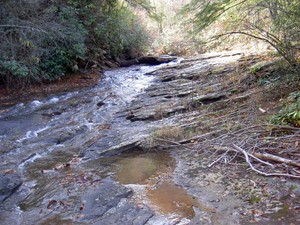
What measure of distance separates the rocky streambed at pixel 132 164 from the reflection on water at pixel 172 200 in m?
0.01

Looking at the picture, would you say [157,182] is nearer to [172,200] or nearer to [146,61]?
[172,200]

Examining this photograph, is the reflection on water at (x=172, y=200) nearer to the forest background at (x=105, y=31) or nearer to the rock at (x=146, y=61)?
the forest background at (x=105, y=31)

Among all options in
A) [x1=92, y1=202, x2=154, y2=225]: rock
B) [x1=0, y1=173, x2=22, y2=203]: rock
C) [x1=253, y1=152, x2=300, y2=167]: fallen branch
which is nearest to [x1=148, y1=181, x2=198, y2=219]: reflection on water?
[x1=92, y1=202, x2=154, y2=225]: rock

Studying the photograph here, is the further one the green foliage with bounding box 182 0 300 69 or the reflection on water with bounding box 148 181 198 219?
the green foliage with bounding box 182 0 300 69

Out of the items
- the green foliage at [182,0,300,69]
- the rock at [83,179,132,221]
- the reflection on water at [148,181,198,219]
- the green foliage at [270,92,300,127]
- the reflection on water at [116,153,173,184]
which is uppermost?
the green foliage at [182,0,300,69]

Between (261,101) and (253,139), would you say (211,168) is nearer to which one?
(253,139)

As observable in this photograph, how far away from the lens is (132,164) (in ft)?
20.9

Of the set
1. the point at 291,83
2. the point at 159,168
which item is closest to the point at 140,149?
the point at 159,168

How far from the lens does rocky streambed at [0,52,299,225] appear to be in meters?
4.36

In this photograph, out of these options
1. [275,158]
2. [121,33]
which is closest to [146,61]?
[121,33]

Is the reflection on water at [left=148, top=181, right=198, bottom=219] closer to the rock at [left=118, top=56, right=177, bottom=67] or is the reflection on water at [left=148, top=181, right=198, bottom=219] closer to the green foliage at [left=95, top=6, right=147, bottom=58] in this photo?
the green foliage at [left=95, top=6, right=147, bottom=58]

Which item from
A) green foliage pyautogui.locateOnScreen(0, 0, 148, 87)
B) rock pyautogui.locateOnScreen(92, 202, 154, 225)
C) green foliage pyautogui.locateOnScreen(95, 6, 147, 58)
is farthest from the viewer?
green foliage pyautogui.locateOnScreen(95, 6, 147, 58)

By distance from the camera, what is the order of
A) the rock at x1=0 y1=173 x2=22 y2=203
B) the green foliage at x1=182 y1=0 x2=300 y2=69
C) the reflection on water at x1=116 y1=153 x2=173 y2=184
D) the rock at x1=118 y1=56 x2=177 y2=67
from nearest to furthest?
the rock at x1=0 y1=173 x2=22 y2=203
the reflection on water at x1=116 y1=153 x2=173 y2=184
the green foliage at x1=182 y1=0 x2=300 y2=69
the rock at x1=118 y1=56 x2=177 y2=67

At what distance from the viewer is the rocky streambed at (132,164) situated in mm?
4359
